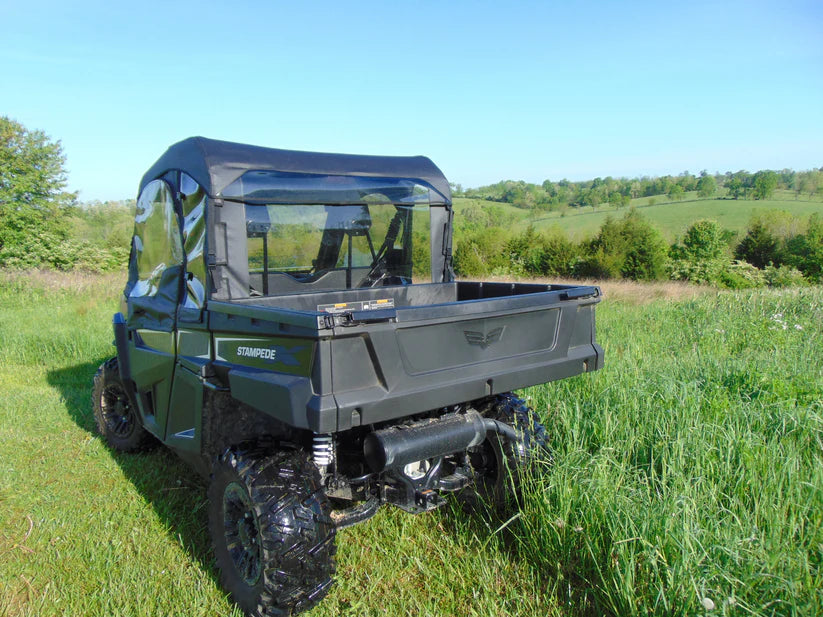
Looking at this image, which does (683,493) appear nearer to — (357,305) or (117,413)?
(357,305)

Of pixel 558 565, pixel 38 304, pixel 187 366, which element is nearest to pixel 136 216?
pixel 187 366

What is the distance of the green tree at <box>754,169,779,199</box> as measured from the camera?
245 ft

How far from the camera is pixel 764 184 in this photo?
250ft

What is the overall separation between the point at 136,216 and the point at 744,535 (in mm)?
4017

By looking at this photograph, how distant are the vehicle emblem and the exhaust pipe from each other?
0.42 m

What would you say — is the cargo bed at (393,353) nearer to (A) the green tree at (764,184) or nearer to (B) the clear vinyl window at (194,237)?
(B) the clear vinyl window at (194,237)

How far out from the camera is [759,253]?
4322cm

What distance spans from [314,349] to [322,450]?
72 centimetres

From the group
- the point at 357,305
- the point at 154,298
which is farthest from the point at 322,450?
the point at 154,298

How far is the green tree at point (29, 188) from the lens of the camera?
31328mm

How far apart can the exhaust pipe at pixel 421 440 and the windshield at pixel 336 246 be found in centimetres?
124

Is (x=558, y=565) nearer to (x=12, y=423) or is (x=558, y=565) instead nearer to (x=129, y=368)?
(x=129, y=368)

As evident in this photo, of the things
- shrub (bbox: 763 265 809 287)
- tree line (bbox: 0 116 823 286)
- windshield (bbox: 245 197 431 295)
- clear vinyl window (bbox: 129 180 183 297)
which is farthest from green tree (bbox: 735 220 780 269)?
clear vinyl window (bbox: 129 180 183 297)

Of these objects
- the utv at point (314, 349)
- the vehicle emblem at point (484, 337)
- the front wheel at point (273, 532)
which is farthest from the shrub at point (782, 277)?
the front wheel at point (273, 532)
